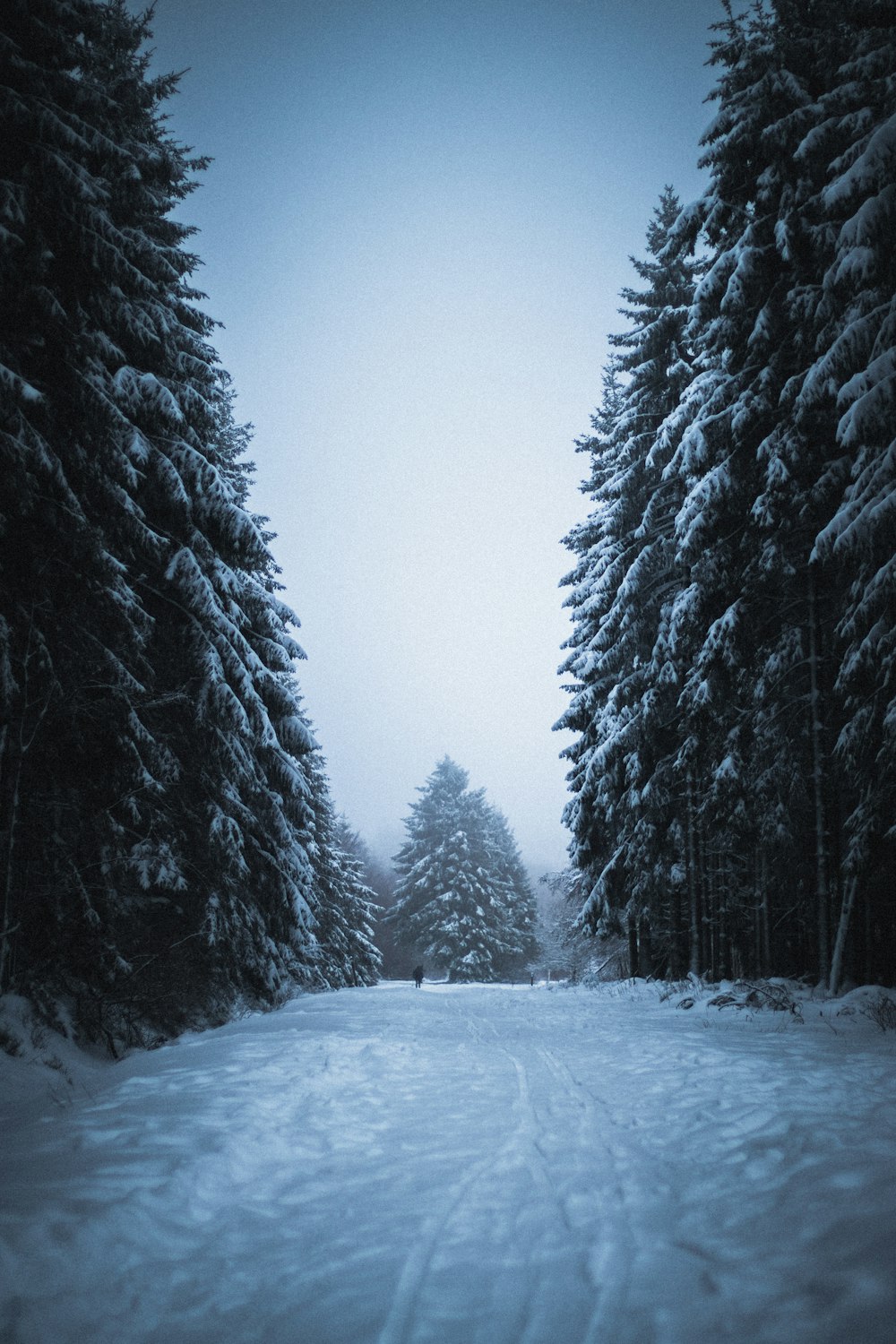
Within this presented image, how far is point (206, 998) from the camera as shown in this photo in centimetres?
1142

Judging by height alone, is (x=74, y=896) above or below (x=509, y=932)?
above

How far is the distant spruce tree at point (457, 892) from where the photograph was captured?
3772 cm

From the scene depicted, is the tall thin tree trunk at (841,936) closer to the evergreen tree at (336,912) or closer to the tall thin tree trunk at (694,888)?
the tall thin tree trunk at (694,888)

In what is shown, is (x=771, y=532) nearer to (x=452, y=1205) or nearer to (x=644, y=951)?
(x=452, y=1205)

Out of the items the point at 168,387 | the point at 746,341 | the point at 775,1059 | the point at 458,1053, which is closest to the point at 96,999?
the point at 458,1053

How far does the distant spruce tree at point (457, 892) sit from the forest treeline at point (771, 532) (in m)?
22.3

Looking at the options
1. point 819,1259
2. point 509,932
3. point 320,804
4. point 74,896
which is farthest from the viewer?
point 509,932

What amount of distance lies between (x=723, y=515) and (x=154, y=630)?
10.7 metres

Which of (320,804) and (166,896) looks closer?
(166,896)

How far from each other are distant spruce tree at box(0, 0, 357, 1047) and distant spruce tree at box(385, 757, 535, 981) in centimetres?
2617

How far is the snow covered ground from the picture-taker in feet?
8.31

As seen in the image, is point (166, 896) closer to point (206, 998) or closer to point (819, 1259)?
point (206, 998)

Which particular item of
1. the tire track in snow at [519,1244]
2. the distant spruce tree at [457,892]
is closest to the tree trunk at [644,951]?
the tire track in snow at [519,1244]

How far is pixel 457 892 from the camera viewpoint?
1518 inches
